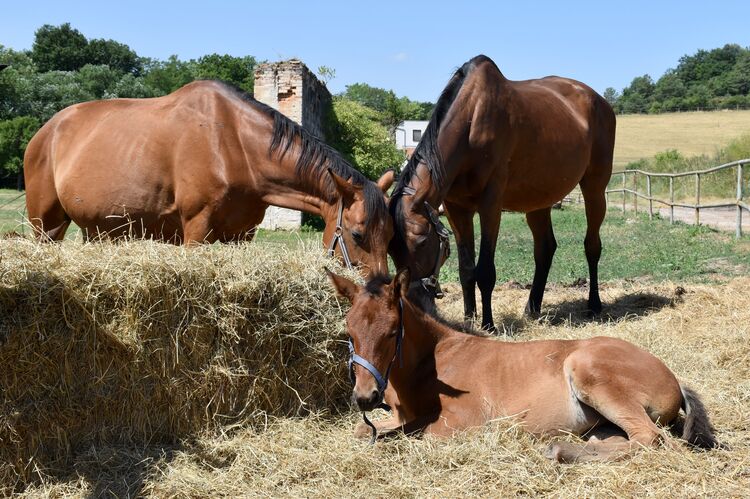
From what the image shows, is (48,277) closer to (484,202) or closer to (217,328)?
(217,328)

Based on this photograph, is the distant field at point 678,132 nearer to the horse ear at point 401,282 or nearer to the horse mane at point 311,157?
the horse mane at point 311,157

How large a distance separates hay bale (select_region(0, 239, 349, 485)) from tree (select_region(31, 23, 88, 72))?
201 feet

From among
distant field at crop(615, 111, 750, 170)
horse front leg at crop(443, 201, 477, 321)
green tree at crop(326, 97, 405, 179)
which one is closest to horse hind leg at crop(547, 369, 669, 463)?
horse front leg at crop(443, 201, 477, 321)

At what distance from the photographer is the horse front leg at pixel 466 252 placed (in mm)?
6508

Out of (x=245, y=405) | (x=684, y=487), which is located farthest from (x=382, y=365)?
(x=684, y=487)

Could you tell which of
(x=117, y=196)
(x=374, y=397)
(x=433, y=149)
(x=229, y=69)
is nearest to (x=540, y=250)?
(x=433, y=149)

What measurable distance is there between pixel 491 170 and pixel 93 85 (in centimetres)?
4273

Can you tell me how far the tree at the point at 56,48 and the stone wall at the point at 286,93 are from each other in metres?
48.5

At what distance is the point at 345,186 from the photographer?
502cm

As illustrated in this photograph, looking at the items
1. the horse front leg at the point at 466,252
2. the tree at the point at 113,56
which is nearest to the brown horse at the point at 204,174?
the horse front leg at the point at 466,252

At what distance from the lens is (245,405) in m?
4.14

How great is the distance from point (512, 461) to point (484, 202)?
3424 mm

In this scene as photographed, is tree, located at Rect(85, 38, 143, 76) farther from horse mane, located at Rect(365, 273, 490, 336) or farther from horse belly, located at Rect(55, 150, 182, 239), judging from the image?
horse mane, located at Rect(365, 273, 490, 336)

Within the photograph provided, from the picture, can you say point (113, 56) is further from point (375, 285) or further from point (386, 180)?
point (375, 285)
